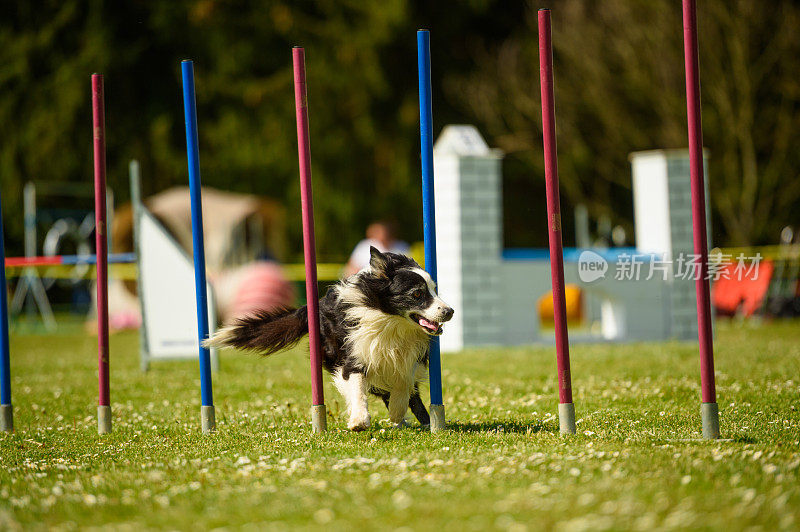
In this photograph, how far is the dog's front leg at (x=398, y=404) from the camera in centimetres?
646

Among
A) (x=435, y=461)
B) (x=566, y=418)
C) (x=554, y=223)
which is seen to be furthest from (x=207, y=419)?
(x=554, y=223)

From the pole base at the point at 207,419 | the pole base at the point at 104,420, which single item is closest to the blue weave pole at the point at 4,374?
the pole base at the point at 104,420

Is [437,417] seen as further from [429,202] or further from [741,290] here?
[741,290]

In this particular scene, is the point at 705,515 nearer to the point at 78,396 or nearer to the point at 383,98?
the point at 78,396

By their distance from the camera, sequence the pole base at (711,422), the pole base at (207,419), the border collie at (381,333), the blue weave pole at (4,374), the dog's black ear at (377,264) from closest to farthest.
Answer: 1. the pole base at (711,422)
2. the border collie at (381,333)
3. the dog's black ear at (377,264)
4. the pole base at (207,419)
5. the blue weave pole at (4,374)

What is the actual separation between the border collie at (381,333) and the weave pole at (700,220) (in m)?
1.47

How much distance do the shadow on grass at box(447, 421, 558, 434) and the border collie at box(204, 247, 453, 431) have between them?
275 millimetres

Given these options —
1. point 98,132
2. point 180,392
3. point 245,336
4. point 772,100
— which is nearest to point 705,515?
point 245,336

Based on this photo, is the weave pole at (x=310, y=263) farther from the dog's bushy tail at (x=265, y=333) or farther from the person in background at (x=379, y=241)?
the person in background at (x=379, y=241)

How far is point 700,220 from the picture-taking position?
5426 mm

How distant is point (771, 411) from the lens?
6797mm

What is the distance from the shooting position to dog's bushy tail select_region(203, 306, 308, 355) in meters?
6.75

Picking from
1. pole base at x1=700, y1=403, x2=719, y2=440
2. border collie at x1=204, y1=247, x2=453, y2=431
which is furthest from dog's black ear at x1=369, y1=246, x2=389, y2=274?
pole base at x1=700, y1=403, x2=719, y2=440

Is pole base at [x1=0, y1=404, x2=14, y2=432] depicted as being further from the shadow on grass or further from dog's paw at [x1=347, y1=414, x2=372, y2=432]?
the shadow on grass
